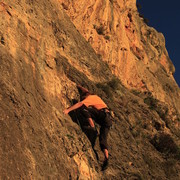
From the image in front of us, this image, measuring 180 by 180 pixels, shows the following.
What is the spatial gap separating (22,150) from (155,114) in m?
9.64

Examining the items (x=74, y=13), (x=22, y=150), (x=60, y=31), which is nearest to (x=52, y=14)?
(x=60, y=31)

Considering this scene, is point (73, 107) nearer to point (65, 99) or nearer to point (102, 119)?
point (65, 99)

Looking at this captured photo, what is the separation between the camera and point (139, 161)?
12016 millimetres

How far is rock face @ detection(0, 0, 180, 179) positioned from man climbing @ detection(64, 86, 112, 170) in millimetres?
263

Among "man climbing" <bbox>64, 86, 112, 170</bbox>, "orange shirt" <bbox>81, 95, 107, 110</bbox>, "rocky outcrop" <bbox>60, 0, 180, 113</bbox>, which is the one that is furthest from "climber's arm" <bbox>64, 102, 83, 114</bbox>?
"rocky outcrop" <bbox>60, 0, 180, 113</bbox>

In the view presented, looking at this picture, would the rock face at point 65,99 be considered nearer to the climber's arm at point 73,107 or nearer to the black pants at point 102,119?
the climber's arm at point 73,107

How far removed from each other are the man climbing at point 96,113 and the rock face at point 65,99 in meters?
0.26

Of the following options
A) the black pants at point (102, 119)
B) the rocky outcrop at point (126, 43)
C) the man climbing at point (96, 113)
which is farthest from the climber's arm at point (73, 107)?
the rocky outcrop at point (126, 43)

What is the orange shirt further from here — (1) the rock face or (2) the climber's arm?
(1) the rock face

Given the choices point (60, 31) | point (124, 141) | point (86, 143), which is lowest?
point (124, 141)

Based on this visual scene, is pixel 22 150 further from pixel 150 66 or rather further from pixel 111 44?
pixel 150 66

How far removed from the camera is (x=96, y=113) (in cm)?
1112

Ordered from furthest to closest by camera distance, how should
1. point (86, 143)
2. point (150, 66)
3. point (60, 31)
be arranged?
point (150, 66) → point (60, 31) → point (86, 143)

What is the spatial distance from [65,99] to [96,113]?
1013 millimetres
